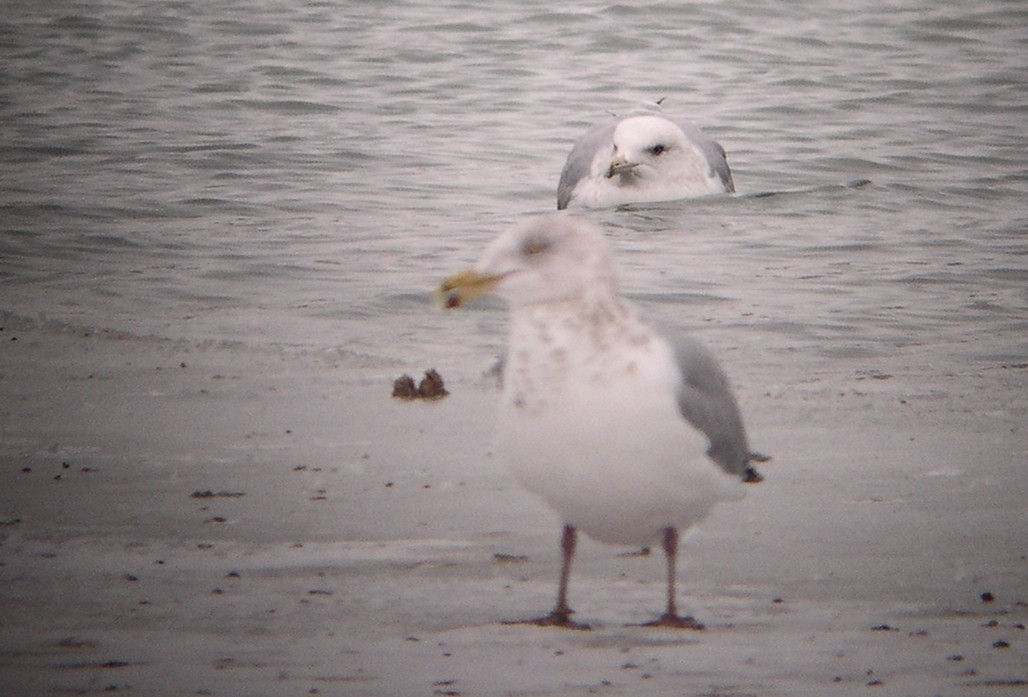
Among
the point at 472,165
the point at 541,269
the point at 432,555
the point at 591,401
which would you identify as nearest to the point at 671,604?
the point at 591,401

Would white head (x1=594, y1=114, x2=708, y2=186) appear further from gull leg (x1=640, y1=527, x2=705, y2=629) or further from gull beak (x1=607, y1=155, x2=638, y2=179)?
gull leg (x1=640, y1=527, x2=705, y2=629)

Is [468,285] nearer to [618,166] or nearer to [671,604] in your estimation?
[671,604]

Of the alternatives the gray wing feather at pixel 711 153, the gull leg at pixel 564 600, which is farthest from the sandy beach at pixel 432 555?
the gray wing feather at pixel 711 153

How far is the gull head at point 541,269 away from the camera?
15.0 feet

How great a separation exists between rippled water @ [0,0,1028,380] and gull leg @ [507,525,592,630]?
3685 mm

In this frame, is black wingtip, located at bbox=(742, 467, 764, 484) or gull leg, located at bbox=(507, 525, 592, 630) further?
black wingtip, located at bbox=(742, 467, 764, 484)

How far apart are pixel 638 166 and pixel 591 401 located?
28.4 feet

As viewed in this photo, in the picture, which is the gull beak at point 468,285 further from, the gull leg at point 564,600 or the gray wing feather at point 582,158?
the gray wing feather at point 582,158

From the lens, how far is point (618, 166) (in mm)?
12758

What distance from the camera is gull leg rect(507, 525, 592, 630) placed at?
15.2 ft

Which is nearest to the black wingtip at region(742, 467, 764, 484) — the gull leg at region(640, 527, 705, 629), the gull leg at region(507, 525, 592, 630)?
the gull leg at region(640, 527, 705, 629)

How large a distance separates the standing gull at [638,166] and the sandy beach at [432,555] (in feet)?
17.6

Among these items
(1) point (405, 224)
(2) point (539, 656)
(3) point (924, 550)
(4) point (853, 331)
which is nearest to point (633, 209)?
(1) point (405, 224)

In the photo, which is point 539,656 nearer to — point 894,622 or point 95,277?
point 894,622
